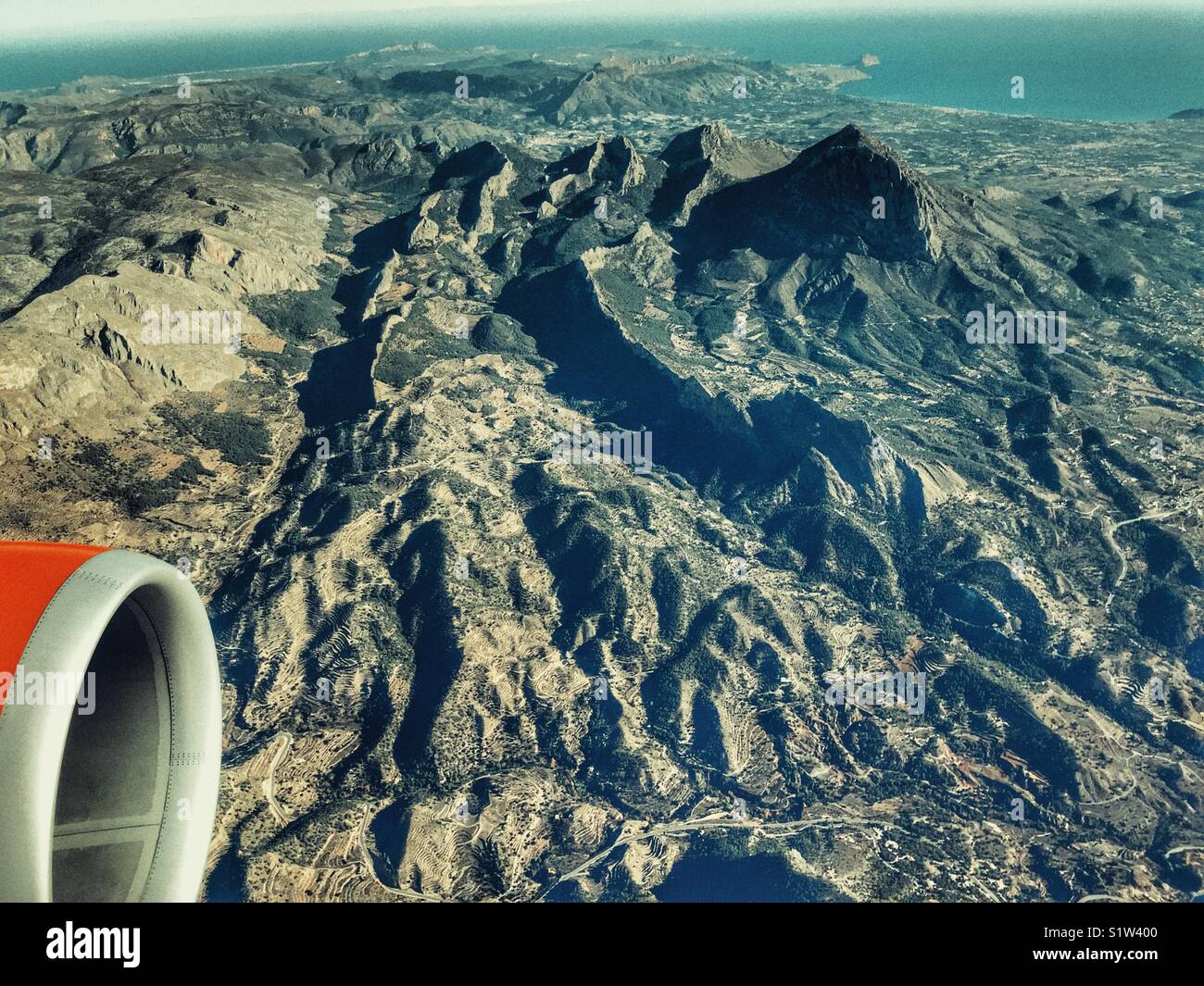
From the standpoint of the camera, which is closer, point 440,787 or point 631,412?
point 440,787

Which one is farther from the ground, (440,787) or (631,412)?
(631,412)

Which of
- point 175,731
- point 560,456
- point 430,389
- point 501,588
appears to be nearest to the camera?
point 175,731

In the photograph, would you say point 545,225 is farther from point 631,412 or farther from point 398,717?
point 398,717

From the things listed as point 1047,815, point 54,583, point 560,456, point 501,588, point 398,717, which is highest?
point 54,583

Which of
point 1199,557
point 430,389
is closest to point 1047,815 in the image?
point 1199,557

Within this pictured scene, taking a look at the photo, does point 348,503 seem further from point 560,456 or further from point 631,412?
point 631,412
